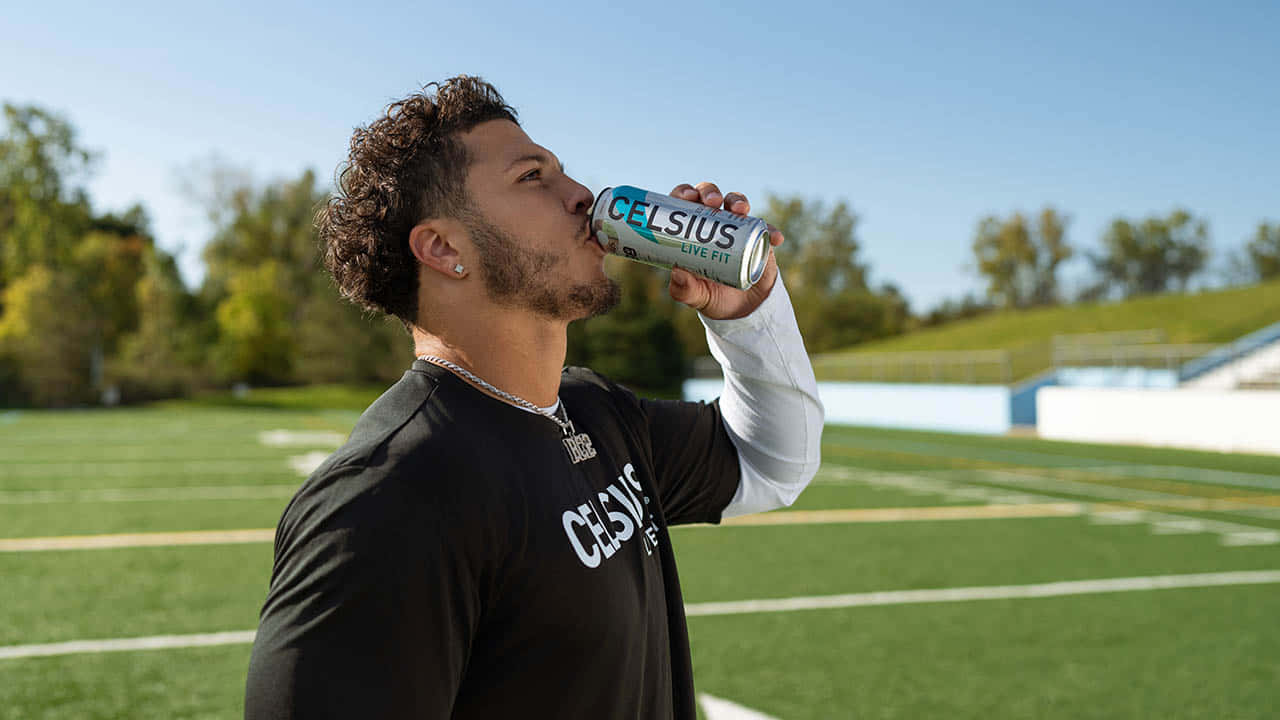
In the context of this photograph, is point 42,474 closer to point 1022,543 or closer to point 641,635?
point 1022,543

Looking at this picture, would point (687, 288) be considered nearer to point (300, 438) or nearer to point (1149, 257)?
point (300, 438)

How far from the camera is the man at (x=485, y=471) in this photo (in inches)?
46.0

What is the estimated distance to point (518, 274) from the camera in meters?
1.53

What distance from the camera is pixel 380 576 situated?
1.16 metres

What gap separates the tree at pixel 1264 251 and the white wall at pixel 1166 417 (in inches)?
2010

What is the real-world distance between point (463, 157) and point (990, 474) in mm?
11606

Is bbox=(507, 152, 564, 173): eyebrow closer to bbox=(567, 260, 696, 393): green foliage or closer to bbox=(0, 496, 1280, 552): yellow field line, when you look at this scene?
bbox=(0, 496, 1280, 552): yellow field line

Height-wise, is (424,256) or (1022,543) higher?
(424,256)

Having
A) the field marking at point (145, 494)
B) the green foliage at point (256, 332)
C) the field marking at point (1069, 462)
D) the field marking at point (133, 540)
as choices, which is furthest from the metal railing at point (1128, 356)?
the green foliage at point (256, 332)

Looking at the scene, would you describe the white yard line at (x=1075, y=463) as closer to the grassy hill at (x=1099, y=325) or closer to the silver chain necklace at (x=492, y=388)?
the silver chain necklace at (x=492, y=388)

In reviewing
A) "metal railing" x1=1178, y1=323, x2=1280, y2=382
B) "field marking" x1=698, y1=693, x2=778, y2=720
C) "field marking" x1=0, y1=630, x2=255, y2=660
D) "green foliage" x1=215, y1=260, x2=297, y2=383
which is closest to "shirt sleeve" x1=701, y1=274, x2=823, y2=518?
"field marking" x1=698, y1=693, x2=778, y2=720

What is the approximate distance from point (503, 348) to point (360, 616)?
519mm

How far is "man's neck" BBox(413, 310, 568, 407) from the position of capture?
1542mm

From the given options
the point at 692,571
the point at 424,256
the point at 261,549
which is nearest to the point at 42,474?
the point at 261,549
